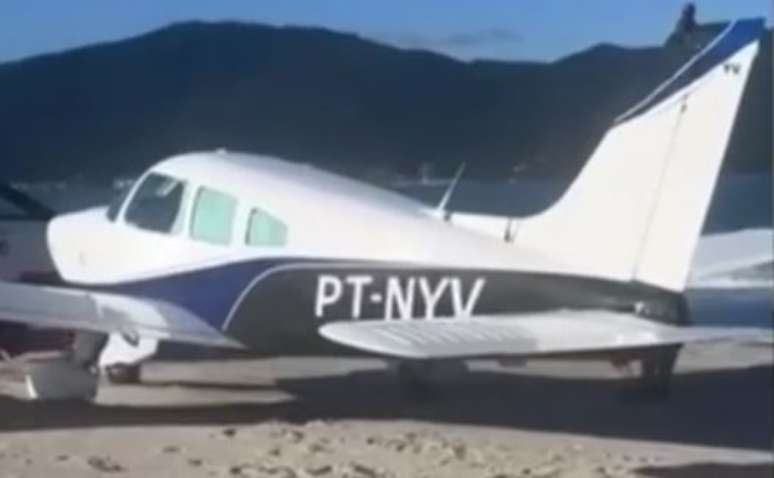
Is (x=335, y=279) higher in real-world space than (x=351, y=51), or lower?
lower

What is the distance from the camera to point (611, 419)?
8.25 metres

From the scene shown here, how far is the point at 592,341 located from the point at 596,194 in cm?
74

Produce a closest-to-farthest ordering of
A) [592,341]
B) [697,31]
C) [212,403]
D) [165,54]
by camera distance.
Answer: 1. [697,31]
2. [165,54]
3. [592,341]
4. [212,403]

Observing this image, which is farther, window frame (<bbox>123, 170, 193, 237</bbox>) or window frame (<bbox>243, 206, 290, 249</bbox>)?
window frame (<bbox>123, 170, 193, 237</bbox>)

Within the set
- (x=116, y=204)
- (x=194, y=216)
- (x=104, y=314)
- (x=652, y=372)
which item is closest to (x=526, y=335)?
(x=652, y=372)

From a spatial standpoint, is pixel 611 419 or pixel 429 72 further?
pixel 611 419

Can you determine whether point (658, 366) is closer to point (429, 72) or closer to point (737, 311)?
point (737, 311)

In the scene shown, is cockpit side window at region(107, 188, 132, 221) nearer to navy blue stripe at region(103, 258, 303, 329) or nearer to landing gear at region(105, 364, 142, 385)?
navy blue stripe at region(103, 258, 303, 329)

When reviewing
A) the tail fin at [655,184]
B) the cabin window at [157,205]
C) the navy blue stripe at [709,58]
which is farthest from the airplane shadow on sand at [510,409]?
the navy blue stripe at [709,58]

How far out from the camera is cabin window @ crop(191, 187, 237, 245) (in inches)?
353

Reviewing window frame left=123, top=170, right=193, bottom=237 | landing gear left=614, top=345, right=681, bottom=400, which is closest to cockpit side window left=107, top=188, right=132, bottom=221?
window frame left=123, top=170, right=193, bottom=237

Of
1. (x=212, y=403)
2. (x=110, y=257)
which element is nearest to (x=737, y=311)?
(x=212, y=403)

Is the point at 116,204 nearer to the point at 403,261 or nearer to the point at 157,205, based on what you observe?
the point at 157,205

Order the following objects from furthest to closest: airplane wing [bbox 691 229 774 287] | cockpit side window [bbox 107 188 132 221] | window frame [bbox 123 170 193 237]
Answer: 1. cockpit side window [bbox 107 188 132 221]
2. window frame [bbox 123 170 193 237]
3. airplane wing [bbox 691 229 774 287]
